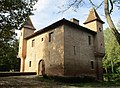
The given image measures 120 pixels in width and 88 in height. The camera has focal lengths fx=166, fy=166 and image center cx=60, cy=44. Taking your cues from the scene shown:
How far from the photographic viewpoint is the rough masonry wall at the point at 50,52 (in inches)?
968

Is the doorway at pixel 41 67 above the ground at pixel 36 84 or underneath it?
above

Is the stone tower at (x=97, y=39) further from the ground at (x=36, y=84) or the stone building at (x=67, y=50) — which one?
the ground at (x=36, y=84)

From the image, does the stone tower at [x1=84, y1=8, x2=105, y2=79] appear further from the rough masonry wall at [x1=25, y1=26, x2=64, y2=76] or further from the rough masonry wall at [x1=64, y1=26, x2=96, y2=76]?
the rough masonry wall at [x1=25, y1=26, x2=64, y2=76]

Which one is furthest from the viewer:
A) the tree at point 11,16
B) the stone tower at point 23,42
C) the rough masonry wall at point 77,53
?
the stone tower at point 23,42

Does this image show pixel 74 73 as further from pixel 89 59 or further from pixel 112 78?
pixel 112 78

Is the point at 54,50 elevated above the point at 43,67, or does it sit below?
above

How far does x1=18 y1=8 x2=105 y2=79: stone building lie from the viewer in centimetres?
2466

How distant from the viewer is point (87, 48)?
93.7 feet

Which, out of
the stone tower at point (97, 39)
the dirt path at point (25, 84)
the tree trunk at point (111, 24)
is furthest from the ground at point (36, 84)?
the tree trunk at point (111, 24)

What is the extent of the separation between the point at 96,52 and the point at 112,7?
22.3 metres

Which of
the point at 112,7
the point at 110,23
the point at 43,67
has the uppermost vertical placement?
the point at 112,7

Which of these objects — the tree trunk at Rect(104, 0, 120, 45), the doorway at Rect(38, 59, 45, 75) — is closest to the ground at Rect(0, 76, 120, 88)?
the doorway at Rect(38, 59, 45, 75)

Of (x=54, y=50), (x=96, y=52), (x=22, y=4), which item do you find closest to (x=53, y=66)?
(x=54, y=50)

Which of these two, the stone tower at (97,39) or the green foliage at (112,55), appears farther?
the green foliage at (112,55)
